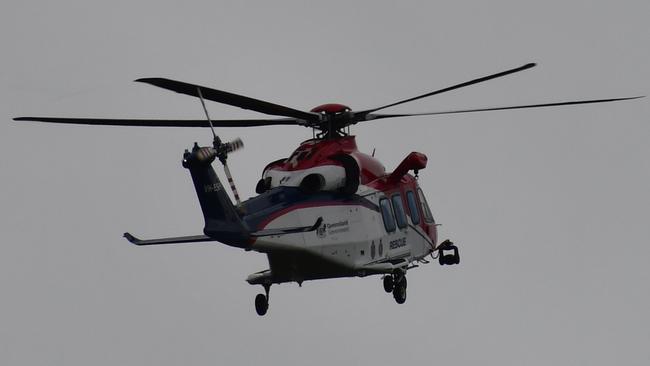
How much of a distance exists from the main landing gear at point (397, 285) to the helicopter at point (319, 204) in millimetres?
26

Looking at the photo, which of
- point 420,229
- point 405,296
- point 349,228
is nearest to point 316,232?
point 349,228

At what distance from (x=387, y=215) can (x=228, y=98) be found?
7589mm

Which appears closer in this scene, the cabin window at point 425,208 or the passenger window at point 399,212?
the passenger window at point 399,212

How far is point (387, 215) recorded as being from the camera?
32.6 m

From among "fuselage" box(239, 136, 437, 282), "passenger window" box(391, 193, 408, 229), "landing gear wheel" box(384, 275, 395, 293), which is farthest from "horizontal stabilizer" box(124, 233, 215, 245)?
"passenger window" box(391, 193, 408, 229)

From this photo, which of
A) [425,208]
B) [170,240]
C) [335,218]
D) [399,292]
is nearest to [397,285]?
[399,292]

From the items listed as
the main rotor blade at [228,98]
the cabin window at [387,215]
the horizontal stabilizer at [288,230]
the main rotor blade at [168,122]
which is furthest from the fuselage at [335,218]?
the main rotor blade at [228,98]

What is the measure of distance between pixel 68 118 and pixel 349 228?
7798mm

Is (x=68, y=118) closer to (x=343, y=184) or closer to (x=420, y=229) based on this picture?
(x=343, y=184)

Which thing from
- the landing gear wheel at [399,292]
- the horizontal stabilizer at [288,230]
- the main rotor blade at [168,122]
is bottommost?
the landing gear wheel at [399,292]

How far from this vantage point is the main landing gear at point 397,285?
103 ft

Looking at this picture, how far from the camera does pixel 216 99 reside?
26531 mm

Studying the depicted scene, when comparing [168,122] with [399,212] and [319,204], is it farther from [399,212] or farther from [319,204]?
[399,212]

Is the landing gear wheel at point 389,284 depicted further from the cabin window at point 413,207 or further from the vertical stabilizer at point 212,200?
the vertical stabilizer at point 212,200
